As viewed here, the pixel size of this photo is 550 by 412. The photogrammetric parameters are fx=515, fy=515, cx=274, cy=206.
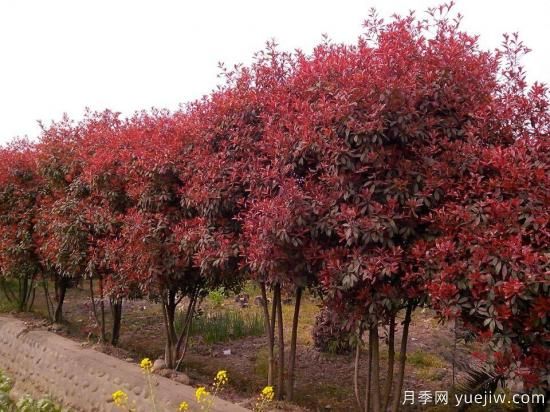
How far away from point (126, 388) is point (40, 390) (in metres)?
1.95

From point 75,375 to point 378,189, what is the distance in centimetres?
406

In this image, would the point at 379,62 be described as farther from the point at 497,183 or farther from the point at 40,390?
the point at 40,390

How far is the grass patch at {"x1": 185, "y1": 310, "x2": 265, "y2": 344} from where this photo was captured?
25.8 feet

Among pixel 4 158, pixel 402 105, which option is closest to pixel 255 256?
pixel 402 105

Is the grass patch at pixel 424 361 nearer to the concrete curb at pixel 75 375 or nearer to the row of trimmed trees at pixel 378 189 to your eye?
the row of trimmed trees at pixel 378 189

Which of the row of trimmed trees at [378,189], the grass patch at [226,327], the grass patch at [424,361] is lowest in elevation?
the grass patch at [424,361]

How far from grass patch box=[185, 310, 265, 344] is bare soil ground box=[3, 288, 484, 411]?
0.40 ft

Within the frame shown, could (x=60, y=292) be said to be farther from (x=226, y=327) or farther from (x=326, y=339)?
(x=326, y=339)

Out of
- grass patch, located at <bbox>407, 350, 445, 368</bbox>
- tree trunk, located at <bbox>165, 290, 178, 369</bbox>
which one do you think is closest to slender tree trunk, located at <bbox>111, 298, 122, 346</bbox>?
tree trunk, located at <bbox>165, 290, 178, 369</bbox>

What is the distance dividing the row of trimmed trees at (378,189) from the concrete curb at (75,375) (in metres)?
0.90

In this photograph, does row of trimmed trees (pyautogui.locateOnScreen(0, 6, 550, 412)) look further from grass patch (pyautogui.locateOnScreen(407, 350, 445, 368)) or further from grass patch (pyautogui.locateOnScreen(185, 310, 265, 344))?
grass patch (pyautogui.locateOnScreen(185, 310, 265, 344))

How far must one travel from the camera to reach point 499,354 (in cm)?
273

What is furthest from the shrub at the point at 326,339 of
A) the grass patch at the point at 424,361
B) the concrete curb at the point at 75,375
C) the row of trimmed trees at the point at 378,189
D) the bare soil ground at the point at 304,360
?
the concrete curb at the point at 75,375

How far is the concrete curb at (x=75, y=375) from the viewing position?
14.9 feet
